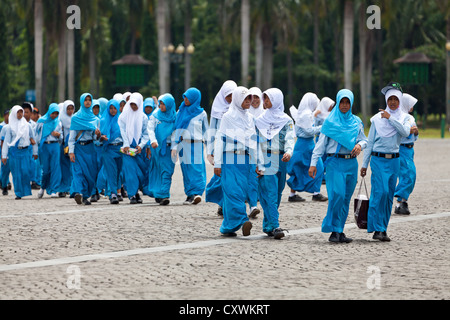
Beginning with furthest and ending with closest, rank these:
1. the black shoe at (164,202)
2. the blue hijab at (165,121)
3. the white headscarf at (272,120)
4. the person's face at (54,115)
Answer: the person's face at (54,115) < the blue hijab at (165,121) < the black shoe at (164,202) < the white headscarf at (272,120)

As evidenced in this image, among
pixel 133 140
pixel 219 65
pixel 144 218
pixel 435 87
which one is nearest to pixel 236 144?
pixel 144 218

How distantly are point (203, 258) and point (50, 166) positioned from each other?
930 cm

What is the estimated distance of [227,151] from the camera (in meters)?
11.9

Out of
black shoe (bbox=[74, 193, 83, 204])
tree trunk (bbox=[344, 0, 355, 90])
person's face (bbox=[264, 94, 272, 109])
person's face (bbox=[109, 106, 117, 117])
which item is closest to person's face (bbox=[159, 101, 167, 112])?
person's face (bbox=[109, 106, 117, 117])

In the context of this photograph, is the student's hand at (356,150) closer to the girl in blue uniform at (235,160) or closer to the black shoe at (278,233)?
the girl in blue uniform at (235,160)

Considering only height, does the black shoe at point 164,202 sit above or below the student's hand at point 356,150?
below

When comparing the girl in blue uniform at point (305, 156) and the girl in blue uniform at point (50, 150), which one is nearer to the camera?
the girl in blue uniform at point (305, 156)

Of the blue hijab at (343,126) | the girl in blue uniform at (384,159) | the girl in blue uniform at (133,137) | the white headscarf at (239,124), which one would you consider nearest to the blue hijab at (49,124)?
the girl in blue uniform at (133,137)

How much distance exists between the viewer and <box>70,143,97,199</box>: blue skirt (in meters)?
17.2

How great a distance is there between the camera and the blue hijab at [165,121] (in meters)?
16.6

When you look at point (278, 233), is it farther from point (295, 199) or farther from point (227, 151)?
point (295, 199)

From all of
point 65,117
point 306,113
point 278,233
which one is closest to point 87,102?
point 65,117

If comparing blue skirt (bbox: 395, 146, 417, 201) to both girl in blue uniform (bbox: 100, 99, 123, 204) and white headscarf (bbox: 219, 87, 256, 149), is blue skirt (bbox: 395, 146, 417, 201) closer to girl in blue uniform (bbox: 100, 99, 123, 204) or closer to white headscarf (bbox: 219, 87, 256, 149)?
white headscarf (bbox: 219, 87, 256, 149)

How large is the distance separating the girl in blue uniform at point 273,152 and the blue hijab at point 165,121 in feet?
13.0
